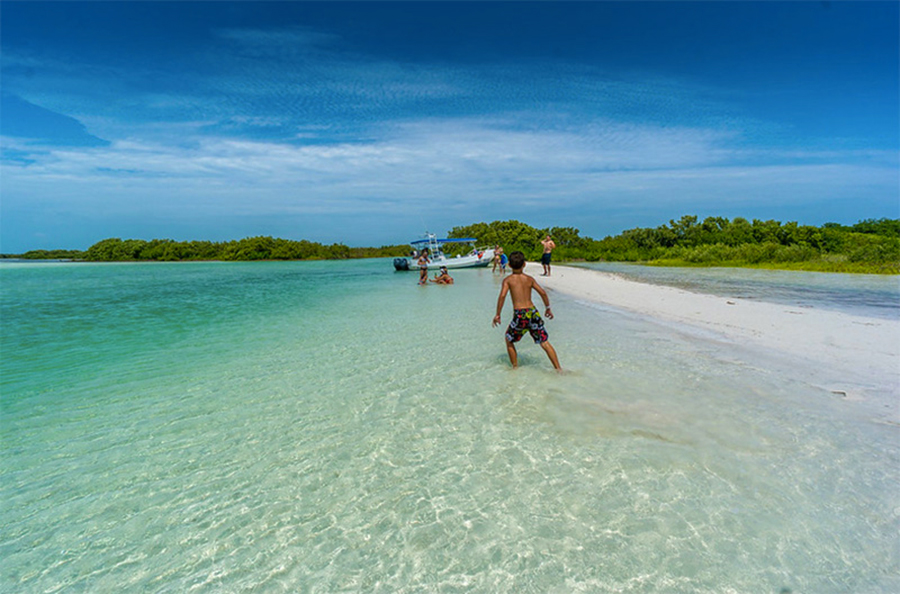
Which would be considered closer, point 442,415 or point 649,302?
point 442,415

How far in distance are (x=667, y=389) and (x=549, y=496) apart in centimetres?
342

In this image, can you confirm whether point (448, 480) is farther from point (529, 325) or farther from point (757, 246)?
point (757, 246)

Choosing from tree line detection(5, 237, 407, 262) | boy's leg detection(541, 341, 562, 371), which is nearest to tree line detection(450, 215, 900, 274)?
boy's leg detection(541, 341, 562, 371)

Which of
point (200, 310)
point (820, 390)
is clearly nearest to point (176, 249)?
point (200, 310)

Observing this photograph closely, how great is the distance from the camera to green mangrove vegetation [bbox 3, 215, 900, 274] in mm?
31845

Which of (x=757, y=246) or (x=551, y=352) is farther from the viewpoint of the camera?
(x=757, y=246)

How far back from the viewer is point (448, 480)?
3.90 m

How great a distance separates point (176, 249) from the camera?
120m

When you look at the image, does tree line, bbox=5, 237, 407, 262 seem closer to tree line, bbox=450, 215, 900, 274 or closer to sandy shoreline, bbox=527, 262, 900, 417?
tree line, bbox=450, 215, 900, 274

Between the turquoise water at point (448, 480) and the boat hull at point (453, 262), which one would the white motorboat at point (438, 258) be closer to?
the boat hull at point (453, 262)

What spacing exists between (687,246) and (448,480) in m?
60.3

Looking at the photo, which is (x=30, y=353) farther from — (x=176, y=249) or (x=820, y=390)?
(x=176, y=249)

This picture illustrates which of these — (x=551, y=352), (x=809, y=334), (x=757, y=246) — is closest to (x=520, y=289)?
(x=551, y=352)

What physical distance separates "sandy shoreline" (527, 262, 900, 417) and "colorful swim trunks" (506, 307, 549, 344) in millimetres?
4011
